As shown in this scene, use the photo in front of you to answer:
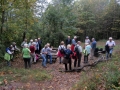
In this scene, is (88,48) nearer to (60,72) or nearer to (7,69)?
(60,72)

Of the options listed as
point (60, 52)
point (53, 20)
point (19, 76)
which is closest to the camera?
point (19, 76)

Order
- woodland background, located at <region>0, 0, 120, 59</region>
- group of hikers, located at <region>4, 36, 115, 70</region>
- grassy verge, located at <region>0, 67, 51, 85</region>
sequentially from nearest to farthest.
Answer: grassy verge, located at <region>0, 67, 51, 85</region>
group of hikers, located at <region>4, 36, 115, 70</region>
woodland background, located at <region>0, 0, 120, 59</region>

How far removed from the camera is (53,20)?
73.0 ft

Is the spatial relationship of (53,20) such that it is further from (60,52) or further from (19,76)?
(19,76)

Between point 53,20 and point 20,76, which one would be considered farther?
point 53,20

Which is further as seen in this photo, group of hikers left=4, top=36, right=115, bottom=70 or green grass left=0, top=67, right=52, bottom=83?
group of hikers left=4, top=36, right=115, bottom=70

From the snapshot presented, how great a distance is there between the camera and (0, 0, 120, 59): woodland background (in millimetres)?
15654

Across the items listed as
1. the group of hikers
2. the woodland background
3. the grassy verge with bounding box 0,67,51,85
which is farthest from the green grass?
the woodland background

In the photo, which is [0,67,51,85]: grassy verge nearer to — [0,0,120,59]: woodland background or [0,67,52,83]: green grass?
[0,67,52,83]: green grass

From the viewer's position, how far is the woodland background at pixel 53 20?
1565cm

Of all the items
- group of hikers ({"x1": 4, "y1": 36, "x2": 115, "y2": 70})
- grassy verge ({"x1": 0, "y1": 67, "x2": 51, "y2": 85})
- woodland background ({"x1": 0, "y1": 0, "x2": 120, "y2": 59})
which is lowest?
grassy verge ({"x1": 0, "y1": 67, "x2": 51, "y2": 85})

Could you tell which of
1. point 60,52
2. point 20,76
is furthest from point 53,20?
point 20,76

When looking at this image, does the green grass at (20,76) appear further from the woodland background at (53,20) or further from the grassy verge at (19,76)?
the woodland background at (53,20)

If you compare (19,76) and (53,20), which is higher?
(53,20)
